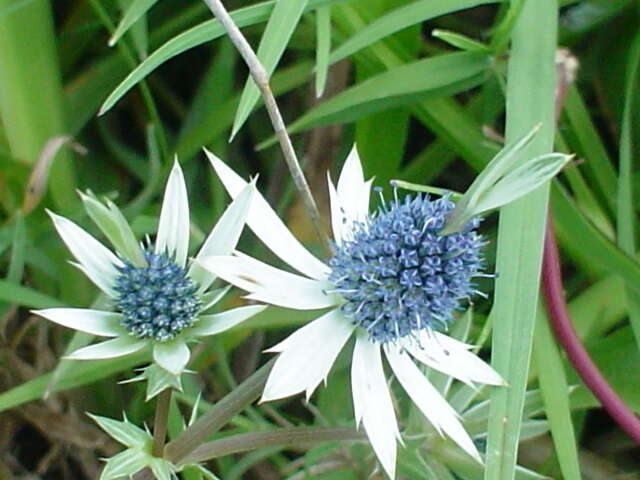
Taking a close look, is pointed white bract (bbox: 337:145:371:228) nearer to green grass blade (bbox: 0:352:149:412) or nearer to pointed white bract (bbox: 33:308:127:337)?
pointed white bract (bbox: 33:308:127:337)

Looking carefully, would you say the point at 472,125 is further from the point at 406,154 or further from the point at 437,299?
the point at 437,299

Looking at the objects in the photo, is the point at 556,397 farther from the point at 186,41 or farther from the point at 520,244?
the point at 186,41

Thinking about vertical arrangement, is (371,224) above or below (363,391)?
above

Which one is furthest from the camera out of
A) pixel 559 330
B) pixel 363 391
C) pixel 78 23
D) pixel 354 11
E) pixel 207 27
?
pixel 78 23

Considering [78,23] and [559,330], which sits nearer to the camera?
[559,330]

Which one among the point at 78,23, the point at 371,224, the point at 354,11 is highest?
the point at 78,23

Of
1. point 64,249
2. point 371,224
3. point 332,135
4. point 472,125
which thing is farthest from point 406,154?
point 371,224

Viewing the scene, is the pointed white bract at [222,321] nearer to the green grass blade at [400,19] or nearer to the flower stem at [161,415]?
the flower stem at [161,415]

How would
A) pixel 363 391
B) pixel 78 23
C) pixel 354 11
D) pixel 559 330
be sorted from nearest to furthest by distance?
pixel 363 391 < pixel 559 330 < pixel 354 11 < pixel 78 23
